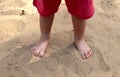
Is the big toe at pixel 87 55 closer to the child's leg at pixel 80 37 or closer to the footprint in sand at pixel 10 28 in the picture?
the child's leg at pixel 80 37

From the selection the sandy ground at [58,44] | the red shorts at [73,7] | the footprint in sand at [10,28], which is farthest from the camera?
the footprint in sand at [10,28]

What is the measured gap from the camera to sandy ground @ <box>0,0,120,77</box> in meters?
1.53

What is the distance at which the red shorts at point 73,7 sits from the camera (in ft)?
4.65

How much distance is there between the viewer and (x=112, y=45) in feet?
5.53

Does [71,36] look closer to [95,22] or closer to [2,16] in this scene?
[95,22]

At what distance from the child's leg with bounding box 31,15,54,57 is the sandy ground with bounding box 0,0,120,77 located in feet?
0.12

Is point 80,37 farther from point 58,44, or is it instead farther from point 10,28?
point 10,28

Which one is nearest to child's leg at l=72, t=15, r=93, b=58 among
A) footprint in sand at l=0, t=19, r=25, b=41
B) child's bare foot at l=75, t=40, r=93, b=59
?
child's bare foot at l=75, t=40, r=93, b=59

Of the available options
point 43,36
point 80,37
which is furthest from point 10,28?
point 80,37

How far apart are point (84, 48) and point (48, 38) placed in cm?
24

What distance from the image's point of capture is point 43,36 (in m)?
1.68

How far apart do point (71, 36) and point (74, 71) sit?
1.04 feet

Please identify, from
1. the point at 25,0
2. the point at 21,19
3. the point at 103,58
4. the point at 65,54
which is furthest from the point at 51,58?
the point at 25,0

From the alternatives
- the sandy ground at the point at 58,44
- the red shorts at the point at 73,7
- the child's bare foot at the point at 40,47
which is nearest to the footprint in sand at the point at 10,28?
the sandy ground at the point at 58,44
